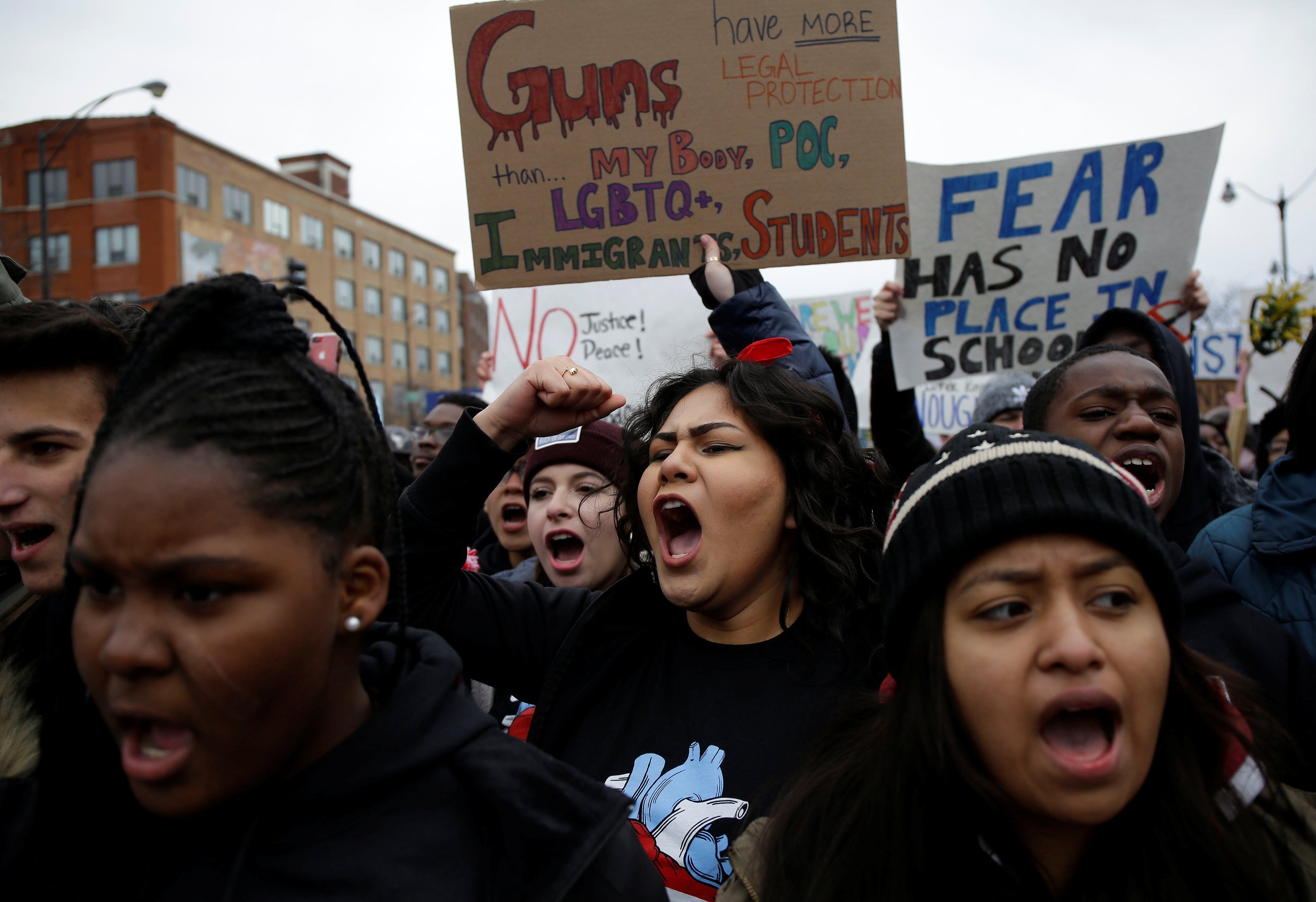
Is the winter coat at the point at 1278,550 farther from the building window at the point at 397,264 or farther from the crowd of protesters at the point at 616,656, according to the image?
the building window at the point at 397,264

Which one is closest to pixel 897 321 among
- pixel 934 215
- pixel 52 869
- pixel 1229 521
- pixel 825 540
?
pixel 934 215

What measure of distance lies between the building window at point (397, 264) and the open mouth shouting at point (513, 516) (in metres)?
52.3

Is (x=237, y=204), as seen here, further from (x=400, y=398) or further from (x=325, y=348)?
(x=325, y=348)

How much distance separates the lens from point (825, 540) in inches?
85.6

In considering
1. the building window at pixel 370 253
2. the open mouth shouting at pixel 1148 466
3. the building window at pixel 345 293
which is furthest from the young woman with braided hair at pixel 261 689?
the building window at pixel 370 253

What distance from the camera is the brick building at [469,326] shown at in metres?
60.8

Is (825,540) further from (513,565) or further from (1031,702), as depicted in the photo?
(513,565)

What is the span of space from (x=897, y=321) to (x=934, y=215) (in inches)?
21.8

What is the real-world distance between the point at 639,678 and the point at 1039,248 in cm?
315

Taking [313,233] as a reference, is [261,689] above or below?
below

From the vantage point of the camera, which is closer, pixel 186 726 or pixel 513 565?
pixel 186 726

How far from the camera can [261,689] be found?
3.56 ft

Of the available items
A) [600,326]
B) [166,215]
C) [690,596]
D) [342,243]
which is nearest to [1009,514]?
[690,596]

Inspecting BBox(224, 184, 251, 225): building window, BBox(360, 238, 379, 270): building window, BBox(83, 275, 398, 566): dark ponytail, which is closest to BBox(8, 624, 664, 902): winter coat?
BBox(83, 275, 398, 566): dark ponytail
